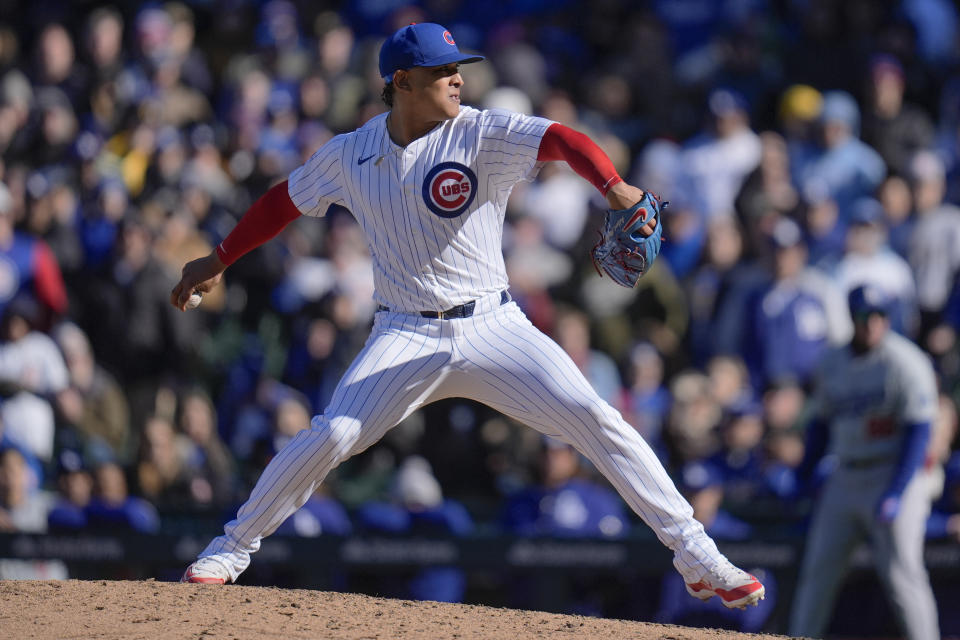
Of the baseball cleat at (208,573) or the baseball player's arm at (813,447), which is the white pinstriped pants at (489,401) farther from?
the baseball player's arm at (813,447)

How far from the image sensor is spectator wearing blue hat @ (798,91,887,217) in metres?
10.3

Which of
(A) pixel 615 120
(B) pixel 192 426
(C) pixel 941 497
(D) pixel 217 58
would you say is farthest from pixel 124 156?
(C) pixel 941 497

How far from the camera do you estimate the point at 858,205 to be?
1002 centimetres

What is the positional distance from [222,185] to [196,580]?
5651mm

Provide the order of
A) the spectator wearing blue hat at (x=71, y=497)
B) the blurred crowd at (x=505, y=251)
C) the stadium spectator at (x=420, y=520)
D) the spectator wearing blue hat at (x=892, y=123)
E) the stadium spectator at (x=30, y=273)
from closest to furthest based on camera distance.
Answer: the stadium spectator at (x=420, y=520), the spectator wearing blue hat at (x=71, y=497), the blurred crowd at (x=505, y=251), the stadium spectator at (x=30, y=273), the spectator wearing blue hat at (x=892, y=123)

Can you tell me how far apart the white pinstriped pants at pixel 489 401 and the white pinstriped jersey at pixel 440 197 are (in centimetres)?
10

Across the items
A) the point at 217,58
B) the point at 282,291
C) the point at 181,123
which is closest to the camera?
the point at 282,291

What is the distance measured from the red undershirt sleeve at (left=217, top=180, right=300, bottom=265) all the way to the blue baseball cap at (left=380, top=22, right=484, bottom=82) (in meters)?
0.62

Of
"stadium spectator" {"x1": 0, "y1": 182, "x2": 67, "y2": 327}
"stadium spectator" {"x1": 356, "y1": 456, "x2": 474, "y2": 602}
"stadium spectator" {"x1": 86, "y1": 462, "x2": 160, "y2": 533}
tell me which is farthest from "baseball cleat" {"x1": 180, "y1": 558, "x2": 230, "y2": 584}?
"stadium spectator" {"x1": 0, "y1": 182, "x2": 67, "y2": 327}

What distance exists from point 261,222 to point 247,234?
68 mm

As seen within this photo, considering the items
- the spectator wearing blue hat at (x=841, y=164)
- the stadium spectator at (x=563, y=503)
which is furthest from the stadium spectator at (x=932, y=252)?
the stadium spectator at (x=563, y=503)

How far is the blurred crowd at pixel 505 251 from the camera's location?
8602 millimetres

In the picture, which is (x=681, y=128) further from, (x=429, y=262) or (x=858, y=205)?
(x=429, y=262)

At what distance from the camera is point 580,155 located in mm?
4887
